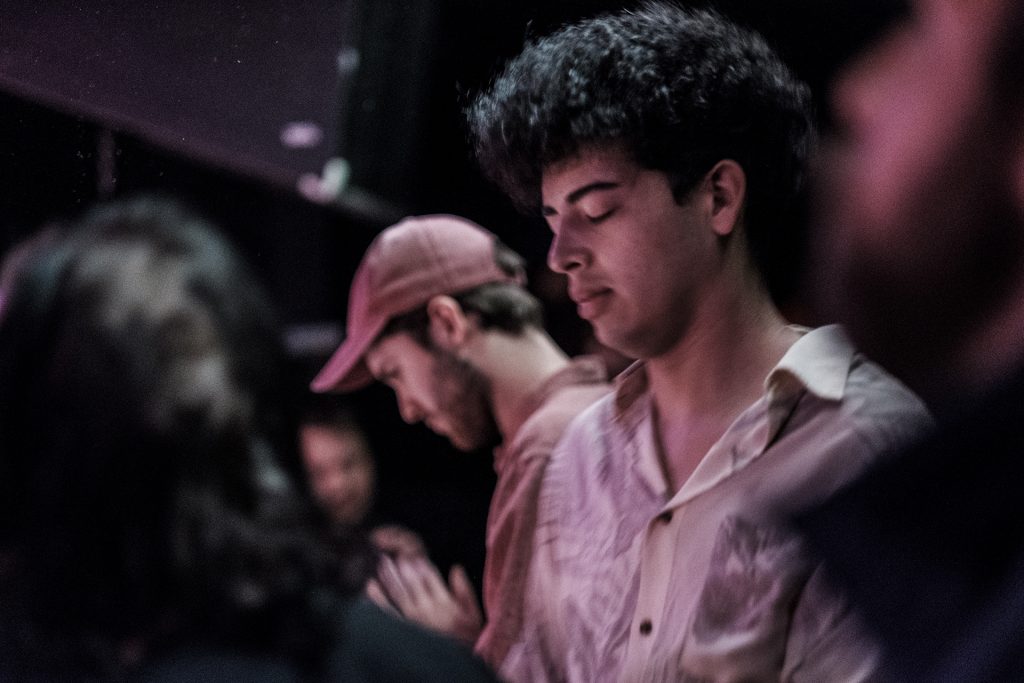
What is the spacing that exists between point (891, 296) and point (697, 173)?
1.54 ft

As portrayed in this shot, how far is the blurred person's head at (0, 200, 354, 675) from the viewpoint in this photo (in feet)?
2.84

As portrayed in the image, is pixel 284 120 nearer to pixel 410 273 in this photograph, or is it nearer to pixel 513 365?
pixel 410 273

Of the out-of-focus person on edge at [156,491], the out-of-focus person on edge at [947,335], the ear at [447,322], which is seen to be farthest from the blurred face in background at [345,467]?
the out-of-focus person on edge at [947,335]

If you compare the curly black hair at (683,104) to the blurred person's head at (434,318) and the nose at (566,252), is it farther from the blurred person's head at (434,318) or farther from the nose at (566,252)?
the blurred person's head at (434,318)

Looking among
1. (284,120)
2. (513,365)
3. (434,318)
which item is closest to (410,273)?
(434,318)

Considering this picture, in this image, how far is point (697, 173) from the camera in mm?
1231

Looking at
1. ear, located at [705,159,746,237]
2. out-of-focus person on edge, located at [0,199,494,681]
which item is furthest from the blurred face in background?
ear, located at [705,159,746,237]

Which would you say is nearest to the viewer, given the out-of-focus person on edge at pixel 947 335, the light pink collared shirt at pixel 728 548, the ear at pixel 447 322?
the out-of-focus person on edge at pixel 947 335

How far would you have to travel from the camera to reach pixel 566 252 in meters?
1.28

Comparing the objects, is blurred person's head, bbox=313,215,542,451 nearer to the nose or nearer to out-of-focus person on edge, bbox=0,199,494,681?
the nose

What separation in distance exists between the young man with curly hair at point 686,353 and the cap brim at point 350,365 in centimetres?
29

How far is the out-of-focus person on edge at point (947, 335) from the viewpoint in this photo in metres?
0.72

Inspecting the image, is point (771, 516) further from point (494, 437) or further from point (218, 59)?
point (218, 59)

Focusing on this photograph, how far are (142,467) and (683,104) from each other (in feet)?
2.21
